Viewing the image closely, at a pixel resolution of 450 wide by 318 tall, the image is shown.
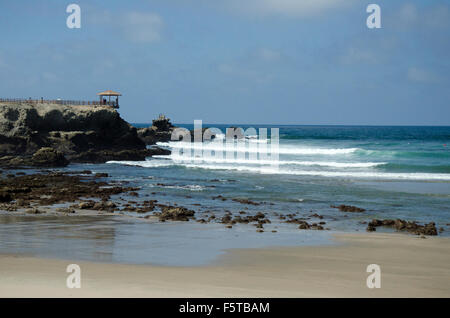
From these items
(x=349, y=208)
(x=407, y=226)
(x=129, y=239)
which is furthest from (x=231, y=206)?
(x=129, y=239)

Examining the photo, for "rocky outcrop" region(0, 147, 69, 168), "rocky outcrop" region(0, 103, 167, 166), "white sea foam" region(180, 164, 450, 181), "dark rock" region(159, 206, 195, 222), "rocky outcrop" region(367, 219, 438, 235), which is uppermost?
"rocky outcrop" region(0, 103, 167, 166)

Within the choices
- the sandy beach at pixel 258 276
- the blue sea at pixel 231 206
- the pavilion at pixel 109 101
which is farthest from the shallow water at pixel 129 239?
the pavilion at pixel 109 101

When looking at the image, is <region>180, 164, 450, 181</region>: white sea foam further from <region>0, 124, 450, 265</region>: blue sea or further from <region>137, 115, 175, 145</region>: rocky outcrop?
<region>137, 115, 175, 145</region>: rocky outcrop

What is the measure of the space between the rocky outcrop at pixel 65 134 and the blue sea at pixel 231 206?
2885 millimetres

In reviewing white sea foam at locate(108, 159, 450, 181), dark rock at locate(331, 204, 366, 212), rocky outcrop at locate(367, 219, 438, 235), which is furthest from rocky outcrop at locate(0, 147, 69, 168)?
rocky outcrop at locate(367, 219, 438, 235)

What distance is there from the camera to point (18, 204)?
15977 millimetres

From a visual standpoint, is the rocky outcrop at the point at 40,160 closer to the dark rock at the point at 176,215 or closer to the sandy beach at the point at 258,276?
the dark rock at the point at 176,215

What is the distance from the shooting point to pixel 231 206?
17.2 meters

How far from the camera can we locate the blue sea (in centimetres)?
1043

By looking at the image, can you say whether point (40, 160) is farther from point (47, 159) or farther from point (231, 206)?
point (231, 206)

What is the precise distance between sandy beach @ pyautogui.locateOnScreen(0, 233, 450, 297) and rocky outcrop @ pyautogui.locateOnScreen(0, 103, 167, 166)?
76.0ft

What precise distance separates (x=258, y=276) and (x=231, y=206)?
8873 mm

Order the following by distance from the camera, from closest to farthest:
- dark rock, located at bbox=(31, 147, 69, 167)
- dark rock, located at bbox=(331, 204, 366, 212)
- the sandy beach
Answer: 1. the sandy beach
2. dark rock, located at bbox=(331, 204, 366, 212)
3. dark rock, located at bbox=(31, 147, 69, 167)
